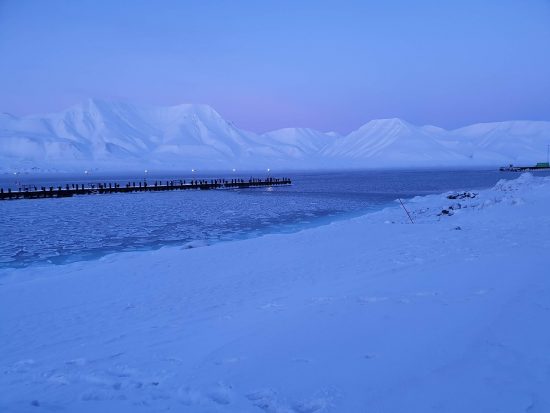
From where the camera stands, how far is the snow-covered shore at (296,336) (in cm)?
457

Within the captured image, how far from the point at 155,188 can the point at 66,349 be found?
228 feet

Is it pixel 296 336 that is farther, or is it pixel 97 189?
pixel 97 189

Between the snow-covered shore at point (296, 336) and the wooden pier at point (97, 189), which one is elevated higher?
the wooden pier at point (97, 189)

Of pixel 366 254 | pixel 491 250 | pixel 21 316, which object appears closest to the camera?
pixel 21 316

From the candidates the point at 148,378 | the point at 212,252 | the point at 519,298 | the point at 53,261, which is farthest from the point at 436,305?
the point at 53,261

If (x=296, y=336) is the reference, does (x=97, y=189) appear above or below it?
above

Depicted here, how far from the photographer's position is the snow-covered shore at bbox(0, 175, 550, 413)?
457 centimetres

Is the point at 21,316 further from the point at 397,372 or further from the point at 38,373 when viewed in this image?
the point at 397,372

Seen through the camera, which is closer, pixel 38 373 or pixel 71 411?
pixel 71 411

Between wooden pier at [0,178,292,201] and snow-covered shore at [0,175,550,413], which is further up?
wooden pier at [0,178,292,201]

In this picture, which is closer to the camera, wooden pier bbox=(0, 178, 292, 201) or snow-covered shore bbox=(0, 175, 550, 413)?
snow-covered shore bbox=(0, 175, 550, 413)

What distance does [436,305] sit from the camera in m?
6.89

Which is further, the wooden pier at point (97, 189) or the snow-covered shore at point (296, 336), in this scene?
the wooden pier at point (97, 189)

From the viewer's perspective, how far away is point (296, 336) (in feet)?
20.4
